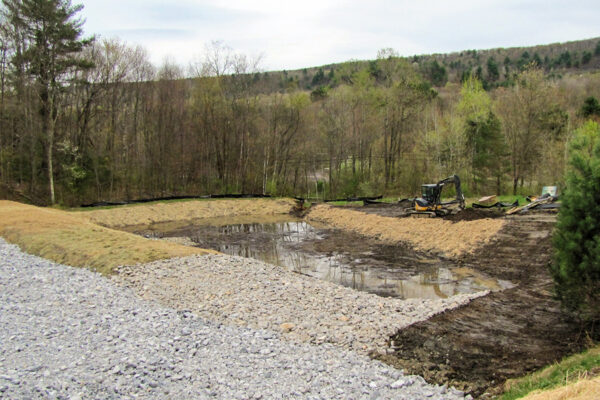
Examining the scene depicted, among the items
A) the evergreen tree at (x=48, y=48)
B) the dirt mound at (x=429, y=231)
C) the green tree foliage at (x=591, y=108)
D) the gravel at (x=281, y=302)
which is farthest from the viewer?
the green tree foliage at (x=591, y=108)

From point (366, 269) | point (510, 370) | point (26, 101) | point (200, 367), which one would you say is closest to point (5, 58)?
point (26, 101)

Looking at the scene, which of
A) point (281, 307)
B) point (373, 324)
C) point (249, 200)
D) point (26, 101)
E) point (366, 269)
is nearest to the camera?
point (373, 324)

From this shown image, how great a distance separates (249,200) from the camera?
3594 cm

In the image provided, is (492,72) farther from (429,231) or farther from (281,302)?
(281,302)

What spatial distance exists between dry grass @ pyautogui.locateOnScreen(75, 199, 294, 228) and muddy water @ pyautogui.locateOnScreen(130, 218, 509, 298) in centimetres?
211

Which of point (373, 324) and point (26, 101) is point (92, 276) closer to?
point (373, 324)

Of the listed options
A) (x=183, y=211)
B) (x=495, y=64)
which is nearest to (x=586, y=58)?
(x=495, y=64)

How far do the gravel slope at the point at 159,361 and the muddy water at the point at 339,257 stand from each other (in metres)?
6.11

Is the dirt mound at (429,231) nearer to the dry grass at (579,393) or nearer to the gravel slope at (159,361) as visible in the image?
the gravel slope at (159,361)

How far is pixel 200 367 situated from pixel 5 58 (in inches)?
1358

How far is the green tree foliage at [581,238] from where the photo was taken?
327 inches

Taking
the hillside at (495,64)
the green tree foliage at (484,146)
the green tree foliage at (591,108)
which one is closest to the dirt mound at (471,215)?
the green tree foliage at (484,146)

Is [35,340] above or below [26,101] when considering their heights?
below

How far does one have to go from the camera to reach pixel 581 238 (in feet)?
27.4
